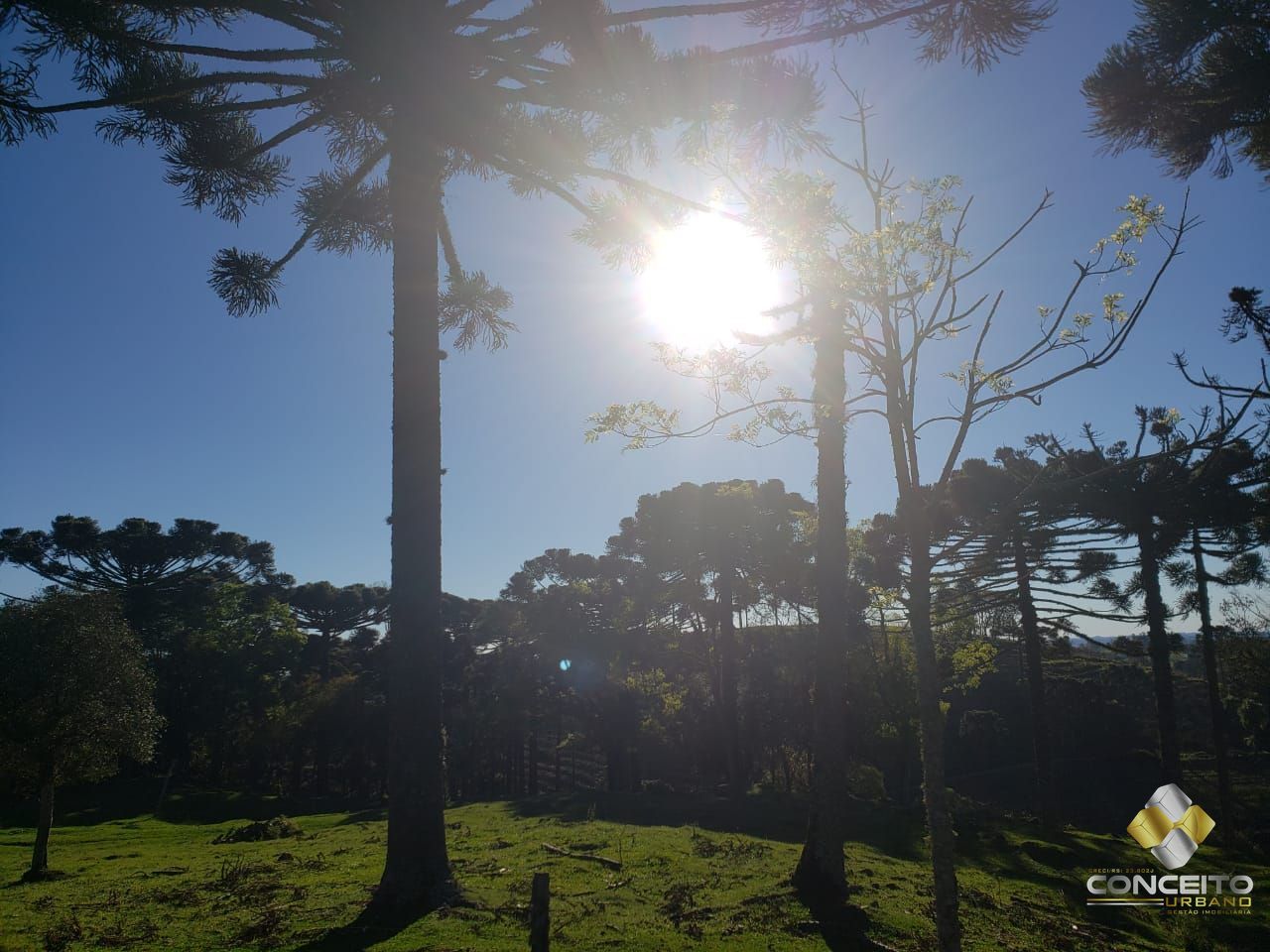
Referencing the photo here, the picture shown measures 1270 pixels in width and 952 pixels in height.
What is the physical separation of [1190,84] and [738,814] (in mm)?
20108

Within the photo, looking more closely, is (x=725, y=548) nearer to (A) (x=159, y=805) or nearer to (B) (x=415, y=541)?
(B) (x=415, y=541)

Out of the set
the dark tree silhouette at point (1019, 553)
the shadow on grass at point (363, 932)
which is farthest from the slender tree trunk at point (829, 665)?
the dark tree silhouette at point (1019, 553)

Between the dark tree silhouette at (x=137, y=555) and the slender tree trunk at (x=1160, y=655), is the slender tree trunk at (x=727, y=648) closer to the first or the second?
the slender tree trunk at (x=1160, y=655)

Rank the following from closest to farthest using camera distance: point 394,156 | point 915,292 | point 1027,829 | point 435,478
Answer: point 915,292, point 435,478, point 394,156, point 1027,829

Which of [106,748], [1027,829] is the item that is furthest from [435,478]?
[1027,829]

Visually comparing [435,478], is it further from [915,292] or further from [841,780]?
[841,780]

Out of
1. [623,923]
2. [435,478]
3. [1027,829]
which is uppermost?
[435,478]

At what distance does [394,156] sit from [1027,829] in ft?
75.8

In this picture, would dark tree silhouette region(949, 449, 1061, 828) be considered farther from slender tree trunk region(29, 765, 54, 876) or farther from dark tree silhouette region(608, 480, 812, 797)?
slender tree trunk region(29, 765, 54, 876)

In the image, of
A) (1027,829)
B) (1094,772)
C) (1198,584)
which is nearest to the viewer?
(1027,829)

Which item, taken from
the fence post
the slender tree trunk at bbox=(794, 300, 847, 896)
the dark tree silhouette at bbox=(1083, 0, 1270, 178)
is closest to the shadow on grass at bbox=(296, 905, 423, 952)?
the fence post

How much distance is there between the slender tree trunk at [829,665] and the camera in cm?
1041

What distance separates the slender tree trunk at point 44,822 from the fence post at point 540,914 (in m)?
14.1

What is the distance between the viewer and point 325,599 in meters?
54.3
